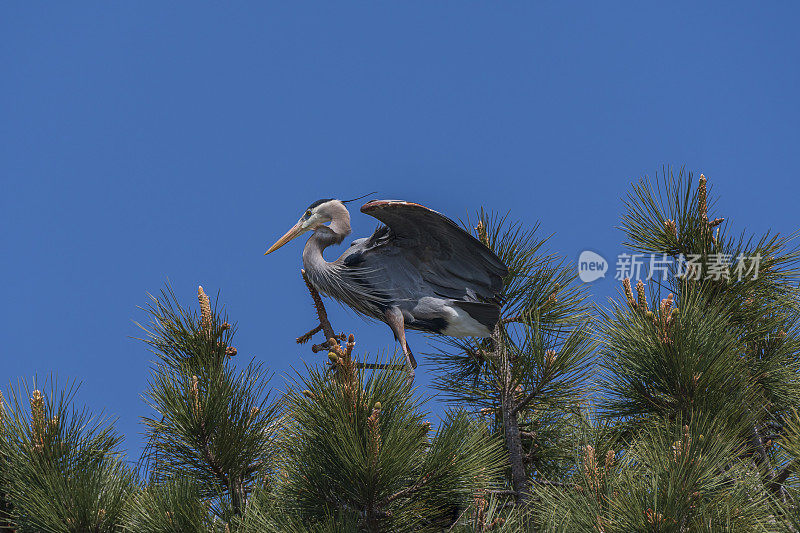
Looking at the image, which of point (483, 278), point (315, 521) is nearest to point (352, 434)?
point (315, 521)

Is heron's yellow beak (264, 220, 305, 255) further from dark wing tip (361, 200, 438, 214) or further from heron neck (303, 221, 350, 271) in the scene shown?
dark wing tip (361, 200, 438, 214)

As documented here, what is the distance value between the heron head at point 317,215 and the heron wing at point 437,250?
0.88 ft

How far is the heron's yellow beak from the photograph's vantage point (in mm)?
4326

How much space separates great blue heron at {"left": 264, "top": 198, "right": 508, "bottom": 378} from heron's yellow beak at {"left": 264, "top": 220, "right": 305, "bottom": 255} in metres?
0.20

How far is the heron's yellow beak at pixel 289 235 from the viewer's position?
4.33 m

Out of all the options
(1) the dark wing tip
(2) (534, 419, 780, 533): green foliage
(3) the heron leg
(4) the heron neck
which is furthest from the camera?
(4) the heron neck

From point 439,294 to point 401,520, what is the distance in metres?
1.42

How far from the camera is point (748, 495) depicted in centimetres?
267

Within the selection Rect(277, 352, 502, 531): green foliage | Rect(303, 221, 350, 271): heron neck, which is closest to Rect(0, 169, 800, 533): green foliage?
Rect(277, 352, 502, 531): green foliage

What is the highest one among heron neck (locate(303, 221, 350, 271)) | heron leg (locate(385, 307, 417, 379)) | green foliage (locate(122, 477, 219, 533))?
heron neck (locate(303, 221, 350, 271))

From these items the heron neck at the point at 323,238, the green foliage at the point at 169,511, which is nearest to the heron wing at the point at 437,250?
the heron neck at the point at 323,238

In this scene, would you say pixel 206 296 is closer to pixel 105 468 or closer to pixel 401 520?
pixel 105 468

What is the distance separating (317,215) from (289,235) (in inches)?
8.2

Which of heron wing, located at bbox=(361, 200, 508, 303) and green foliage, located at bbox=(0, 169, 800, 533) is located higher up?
heron wing, located at bbox=(361, 200, 508, 303)
